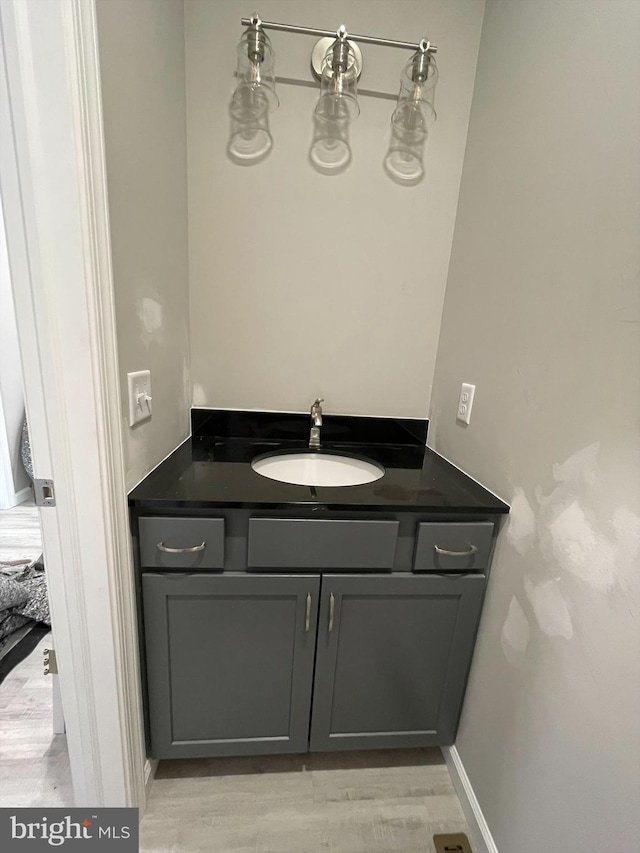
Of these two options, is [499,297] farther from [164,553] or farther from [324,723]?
[324,723]

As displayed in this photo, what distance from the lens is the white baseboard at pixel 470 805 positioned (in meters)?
1.00

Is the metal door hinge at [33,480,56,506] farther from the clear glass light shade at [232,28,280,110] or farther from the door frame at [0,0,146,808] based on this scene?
the clear glass light shade at [232,28,280,110]

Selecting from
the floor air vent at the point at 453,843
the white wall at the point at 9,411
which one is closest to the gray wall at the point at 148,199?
the floor air vent at the point at 453,843

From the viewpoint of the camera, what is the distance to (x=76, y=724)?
3.07 ft

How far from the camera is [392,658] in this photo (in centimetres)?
109

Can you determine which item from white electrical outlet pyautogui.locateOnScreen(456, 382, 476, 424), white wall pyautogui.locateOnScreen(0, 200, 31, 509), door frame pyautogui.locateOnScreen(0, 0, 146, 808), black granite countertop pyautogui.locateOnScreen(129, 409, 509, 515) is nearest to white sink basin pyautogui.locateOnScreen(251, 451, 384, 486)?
black granite countertop pyautogui.locateOnScreen(129, 409, 509, 515)

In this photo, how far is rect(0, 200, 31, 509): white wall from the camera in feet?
8.34

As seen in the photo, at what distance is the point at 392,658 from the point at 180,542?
2.26 ft

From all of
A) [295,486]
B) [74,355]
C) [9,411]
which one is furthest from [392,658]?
[9,411]

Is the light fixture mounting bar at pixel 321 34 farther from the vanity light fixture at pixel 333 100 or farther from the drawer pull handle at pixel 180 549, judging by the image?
the drawer pull handle at pixel 180 549

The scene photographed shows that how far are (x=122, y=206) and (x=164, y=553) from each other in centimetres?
79

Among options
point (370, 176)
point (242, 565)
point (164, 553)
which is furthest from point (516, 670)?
point (370, 176)

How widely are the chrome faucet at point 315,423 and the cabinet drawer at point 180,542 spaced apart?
56 centimetres

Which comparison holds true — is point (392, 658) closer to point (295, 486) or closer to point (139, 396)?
point (295, 486)
